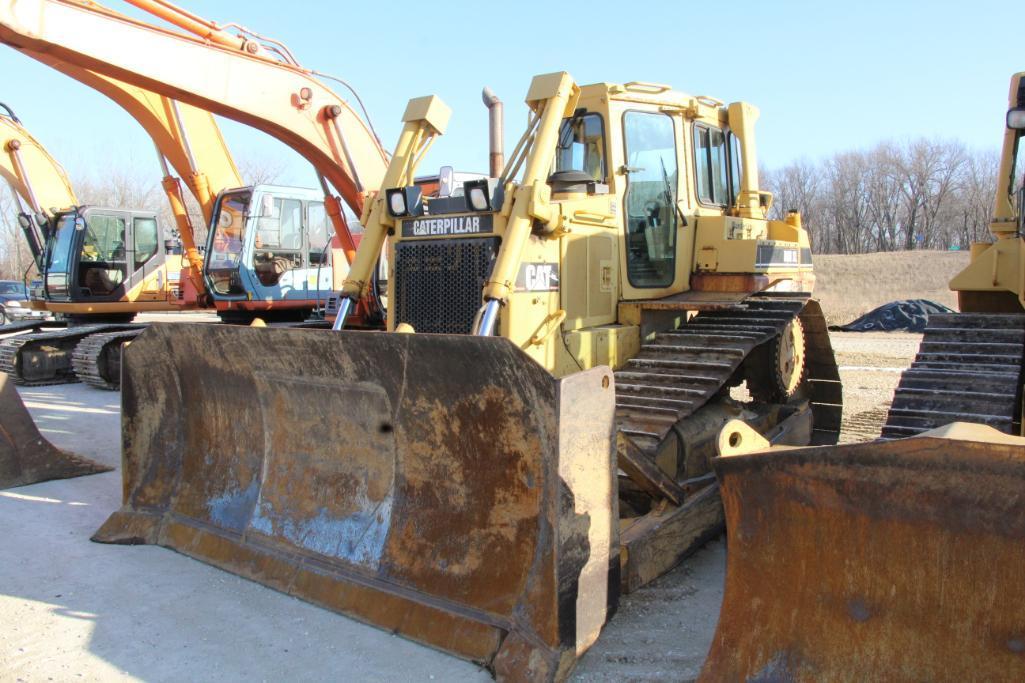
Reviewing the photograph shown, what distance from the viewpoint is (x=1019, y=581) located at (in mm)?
2613

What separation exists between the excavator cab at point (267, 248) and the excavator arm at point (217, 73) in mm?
1787

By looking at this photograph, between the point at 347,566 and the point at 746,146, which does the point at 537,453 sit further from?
the point at 746,146

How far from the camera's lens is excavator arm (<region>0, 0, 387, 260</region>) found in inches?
268

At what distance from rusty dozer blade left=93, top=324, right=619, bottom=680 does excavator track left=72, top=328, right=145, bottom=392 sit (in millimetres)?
7289

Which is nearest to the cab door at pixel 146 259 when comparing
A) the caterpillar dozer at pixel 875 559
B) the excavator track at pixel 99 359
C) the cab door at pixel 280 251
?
the excavator track at pixel 99 359

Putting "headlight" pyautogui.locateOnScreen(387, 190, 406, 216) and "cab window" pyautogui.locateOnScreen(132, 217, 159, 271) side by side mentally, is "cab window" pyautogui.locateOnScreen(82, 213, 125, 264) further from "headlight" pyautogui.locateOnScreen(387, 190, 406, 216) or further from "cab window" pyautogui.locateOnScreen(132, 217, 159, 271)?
"headlight" pyautogui.locateOnScreen(387, 190, 406, 216)

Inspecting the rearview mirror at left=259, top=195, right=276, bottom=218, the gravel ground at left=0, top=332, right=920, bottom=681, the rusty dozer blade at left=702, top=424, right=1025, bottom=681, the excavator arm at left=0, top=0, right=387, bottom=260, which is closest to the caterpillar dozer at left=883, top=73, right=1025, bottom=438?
the gravel ground at left=0, top=332, right=920, bottom=681

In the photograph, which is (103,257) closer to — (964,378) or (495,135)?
(495,135)

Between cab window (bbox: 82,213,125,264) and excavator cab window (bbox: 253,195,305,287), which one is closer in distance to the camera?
excavator cab window (bbox: 253,195,305,287)

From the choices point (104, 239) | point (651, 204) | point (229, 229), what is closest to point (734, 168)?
point (651, 204)

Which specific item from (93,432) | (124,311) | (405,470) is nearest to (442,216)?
(405,470)

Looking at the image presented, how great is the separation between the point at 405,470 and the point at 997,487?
252 cm

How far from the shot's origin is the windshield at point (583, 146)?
228 inches

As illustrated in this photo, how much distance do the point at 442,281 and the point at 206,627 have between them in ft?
8.34
